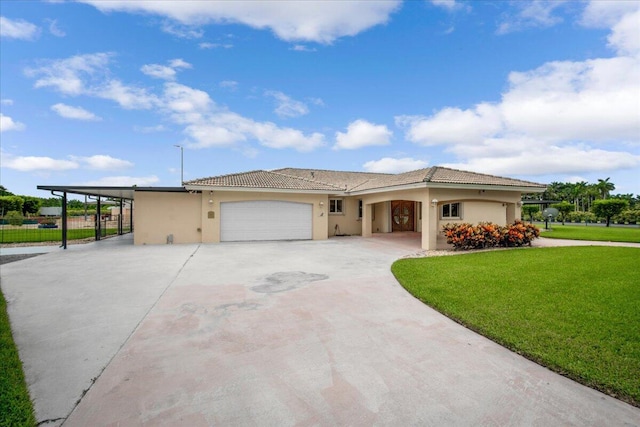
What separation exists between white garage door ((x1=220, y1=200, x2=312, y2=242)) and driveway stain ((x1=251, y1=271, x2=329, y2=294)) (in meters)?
8.65

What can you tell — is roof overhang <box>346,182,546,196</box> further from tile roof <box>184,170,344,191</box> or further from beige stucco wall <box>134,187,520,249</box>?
tile roof <box>184,170,344,191</box>

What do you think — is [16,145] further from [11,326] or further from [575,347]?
[575,347]

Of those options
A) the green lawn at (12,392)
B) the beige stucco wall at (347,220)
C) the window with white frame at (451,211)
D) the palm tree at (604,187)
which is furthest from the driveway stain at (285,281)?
the palm tree at (604,187)

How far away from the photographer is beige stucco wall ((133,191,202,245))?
15592mm

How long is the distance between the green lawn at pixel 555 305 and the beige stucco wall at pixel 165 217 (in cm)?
1164

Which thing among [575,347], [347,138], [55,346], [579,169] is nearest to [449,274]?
[575,347]

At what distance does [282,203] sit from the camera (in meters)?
17.8

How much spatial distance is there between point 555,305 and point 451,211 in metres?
15.0

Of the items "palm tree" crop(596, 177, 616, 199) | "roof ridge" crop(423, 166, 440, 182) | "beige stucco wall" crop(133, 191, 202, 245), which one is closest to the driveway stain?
"roof ridge" crop(423, 166, 440, 182)

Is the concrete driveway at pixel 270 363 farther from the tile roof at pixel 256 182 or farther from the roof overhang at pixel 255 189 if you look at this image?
the tile roof at pixel 256 182

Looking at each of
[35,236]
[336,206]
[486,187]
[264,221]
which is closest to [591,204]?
[486,187]

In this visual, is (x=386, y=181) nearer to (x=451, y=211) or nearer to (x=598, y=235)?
(x=451, y=211)

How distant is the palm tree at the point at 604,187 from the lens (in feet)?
152

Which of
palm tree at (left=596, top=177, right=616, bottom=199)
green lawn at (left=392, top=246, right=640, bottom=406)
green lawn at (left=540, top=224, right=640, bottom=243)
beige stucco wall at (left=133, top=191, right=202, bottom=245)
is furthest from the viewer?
palm tree at (left=596, top=177, right=616, bottom=199)
